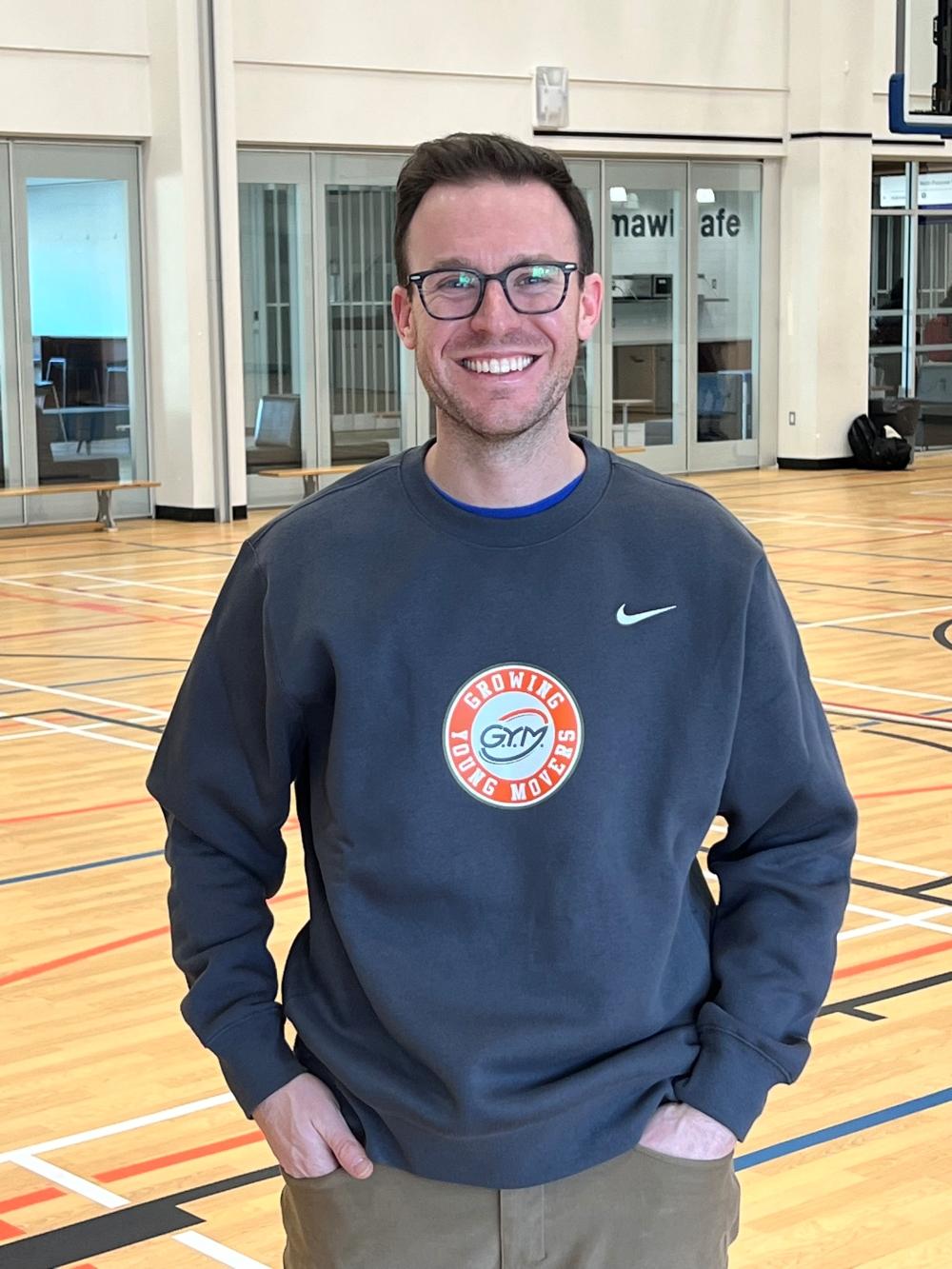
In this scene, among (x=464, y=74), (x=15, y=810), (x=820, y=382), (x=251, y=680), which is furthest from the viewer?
(x=820, y=382)

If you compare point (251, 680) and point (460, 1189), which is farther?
point (251, 680)

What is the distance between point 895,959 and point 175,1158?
6.76 feet

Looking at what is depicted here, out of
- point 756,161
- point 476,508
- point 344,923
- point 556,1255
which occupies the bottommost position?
point 556,1255

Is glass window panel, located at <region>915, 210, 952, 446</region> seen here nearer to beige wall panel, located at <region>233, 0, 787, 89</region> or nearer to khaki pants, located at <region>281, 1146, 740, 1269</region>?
beige wall panel, located at <region>233, 0, 787, 89</region>

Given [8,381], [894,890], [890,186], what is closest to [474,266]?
[894,890]

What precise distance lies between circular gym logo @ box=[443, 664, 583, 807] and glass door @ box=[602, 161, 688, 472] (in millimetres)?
17143

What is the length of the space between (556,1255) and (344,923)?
0.36 metres

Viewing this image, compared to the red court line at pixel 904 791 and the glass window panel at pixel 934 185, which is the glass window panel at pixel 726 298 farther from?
the red court line at pixel 904 791

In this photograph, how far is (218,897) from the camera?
2.02 meters

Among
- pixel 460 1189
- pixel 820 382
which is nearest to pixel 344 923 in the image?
pixel 460 1189

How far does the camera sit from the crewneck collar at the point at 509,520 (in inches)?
74.0

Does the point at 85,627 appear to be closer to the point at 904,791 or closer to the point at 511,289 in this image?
the point at 904,791

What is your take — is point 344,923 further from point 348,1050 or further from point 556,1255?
point 556,1255

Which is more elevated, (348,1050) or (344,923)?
(344,923)
